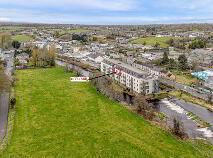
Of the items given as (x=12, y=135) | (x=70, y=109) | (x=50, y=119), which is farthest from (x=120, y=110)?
(x=12, y=135)

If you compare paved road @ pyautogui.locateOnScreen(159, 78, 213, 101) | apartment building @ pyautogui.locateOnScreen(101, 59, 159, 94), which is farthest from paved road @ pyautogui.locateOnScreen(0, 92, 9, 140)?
Result: paved road @ pyautogui.locateOnScreen(159, 78, 213, 101)

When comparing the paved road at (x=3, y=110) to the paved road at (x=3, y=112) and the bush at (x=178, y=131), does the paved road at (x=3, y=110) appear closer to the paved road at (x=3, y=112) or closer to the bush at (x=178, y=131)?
the paved road at (x=3, y=112)

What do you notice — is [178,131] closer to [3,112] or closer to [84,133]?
[84,133]

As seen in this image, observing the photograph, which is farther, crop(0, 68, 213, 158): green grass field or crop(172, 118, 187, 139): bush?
crop(172, 118, 187, 139): bush

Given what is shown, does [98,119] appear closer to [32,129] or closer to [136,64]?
[32,129]

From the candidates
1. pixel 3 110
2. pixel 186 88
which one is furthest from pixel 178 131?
pixel 3 110

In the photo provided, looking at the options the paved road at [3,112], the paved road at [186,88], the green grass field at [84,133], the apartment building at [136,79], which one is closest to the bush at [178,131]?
the green grass field at [84,133]

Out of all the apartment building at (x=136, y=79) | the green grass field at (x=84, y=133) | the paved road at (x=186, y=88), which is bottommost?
the green grass field at (x=84, y=133)

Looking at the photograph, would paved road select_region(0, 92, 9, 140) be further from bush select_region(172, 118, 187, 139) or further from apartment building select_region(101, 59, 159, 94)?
apartment building select_region(101, 59, 159, 94)

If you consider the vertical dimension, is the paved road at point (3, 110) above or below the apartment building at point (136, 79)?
below
